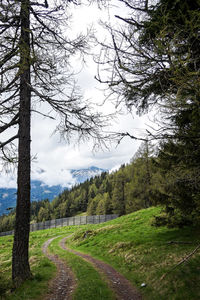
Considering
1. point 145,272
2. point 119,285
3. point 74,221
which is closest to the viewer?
point 119,285

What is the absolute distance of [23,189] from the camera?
22.6ft

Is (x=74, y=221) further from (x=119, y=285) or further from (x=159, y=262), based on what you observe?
(x=119, y=285)

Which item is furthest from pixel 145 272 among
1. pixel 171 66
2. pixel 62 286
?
pixel 171 66

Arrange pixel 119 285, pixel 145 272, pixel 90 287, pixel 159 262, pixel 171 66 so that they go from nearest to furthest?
pixel 171 66 → pixel 90 287 → pixel 119 285 → pixel 145 272 → pixel 159 262

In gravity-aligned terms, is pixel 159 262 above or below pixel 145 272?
above

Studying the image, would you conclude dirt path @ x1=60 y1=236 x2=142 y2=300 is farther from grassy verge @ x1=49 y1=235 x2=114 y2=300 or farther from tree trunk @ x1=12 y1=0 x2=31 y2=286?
tree trunk @ x1=12 y1=0 x2=31 y2=286

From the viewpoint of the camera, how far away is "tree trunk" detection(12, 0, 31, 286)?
21.3 ft

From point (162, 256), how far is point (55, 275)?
4769mm

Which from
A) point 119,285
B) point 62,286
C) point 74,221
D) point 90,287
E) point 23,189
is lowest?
point 74,221

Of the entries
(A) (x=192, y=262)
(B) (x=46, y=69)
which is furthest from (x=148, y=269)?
(B) (x=46, y=69)

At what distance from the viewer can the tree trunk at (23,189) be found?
255 inches

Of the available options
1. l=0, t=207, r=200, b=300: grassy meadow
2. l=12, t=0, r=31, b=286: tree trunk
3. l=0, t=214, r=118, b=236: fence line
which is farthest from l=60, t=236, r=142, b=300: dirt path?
l=0, t=214, r=118, b=236: fence line

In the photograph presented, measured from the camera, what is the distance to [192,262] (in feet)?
22.4

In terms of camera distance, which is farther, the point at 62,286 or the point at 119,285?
the point at 119,285
